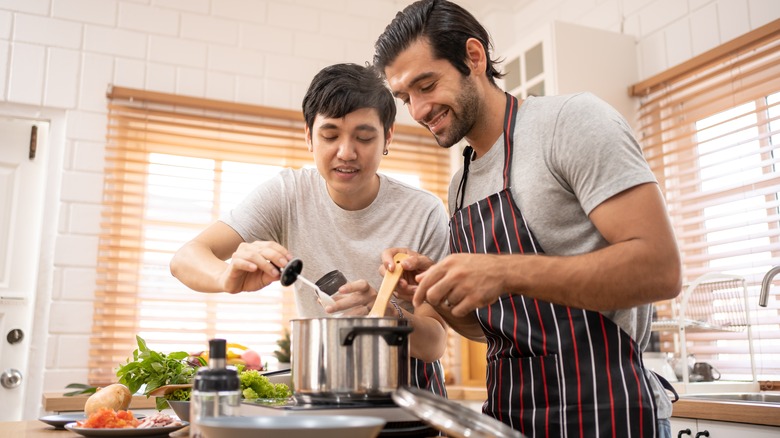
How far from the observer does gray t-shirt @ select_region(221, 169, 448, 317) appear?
1673 millimetres

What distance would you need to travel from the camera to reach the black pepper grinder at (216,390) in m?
0.83

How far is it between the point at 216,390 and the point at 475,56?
928 mm

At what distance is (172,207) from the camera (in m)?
3.36

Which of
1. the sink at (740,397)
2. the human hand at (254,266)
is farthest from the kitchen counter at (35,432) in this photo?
the sink at (740,397)

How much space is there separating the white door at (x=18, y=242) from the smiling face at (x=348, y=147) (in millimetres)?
2084

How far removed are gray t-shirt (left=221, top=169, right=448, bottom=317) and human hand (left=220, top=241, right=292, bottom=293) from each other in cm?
27

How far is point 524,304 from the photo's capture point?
1.25 metres

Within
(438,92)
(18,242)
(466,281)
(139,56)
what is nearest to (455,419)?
(466,281)

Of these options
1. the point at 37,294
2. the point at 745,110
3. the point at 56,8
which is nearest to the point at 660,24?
the point at 745,110

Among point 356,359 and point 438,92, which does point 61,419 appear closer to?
point 356,359

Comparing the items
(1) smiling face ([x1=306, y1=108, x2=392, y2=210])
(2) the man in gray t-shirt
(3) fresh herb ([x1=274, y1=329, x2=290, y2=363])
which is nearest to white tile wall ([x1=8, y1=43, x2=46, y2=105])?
(3) fresh herb ([x1=274, y1=329, x2=290, y2=363])

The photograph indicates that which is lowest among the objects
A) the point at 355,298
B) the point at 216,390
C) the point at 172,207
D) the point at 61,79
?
the point at 216,390

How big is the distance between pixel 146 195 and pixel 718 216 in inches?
99.0

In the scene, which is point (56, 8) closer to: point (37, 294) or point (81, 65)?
point (81, 65)
